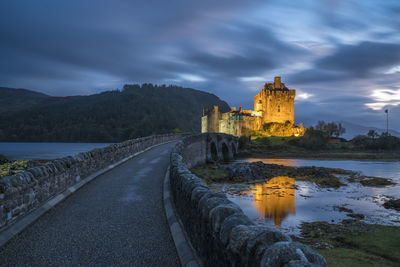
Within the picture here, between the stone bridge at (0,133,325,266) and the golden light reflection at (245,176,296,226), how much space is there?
878 centimetres

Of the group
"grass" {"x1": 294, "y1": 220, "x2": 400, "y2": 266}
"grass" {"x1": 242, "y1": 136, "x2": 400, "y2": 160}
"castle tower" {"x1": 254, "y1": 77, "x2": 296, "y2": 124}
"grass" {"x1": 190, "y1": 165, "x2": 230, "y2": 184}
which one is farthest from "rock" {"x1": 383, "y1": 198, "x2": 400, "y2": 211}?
"castle tower" {"x1": 254, "y1": 77, "x2": 296, "y2": 124}

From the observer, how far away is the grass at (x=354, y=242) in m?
9.40

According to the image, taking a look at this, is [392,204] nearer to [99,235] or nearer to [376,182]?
[376,182]

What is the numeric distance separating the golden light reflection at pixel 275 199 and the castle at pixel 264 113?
48615 mm

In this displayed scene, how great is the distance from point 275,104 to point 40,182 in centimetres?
7751

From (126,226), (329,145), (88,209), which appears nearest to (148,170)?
(88,209)

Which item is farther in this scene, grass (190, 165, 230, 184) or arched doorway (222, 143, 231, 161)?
arched doorway (222, 143, 231, 161)

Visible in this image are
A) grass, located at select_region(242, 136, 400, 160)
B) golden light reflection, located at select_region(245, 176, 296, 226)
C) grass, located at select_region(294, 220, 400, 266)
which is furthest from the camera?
grass, located at select_region(242, 136, 400, 160)

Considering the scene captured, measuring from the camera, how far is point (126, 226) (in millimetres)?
6074

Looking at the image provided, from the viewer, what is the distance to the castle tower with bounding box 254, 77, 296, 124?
80125 mm

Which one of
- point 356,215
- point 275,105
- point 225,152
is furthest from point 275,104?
point 356,215

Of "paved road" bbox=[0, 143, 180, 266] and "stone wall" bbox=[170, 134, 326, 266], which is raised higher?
"stone wall" bbox=[170, 134, 326, 266]

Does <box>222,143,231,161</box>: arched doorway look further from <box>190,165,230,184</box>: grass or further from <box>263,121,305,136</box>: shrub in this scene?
<box>263,121,305,136</box>: shrub

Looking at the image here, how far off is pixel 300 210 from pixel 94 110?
137999 millimetres
